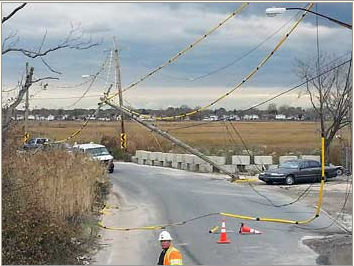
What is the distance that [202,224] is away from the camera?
781 inches

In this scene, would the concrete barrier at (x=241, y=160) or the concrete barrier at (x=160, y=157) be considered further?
the concrete barrier at (x=160, y=157)

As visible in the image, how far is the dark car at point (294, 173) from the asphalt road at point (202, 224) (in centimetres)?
197

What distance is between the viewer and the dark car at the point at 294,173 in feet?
112

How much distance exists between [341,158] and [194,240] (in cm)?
2605

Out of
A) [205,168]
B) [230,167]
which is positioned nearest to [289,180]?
[230,167]

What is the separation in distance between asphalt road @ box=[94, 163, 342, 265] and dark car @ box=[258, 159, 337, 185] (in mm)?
1970

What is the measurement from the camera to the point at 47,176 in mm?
16719

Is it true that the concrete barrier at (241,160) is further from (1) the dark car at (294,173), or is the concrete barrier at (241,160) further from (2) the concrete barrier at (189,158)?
(1) the dark car at (294,173)

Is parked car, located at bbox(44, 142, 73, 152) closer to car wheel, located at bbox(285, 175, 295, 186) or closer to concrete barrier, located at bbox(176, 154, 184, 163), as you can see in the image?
car wheel, located at bbox(285, 175, 295, 186)

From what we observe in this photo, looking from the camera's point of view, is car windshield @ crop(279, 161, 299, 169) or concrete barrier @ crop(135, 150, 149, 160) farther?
concrete barrier @ crop(135, 150, 149, 160)

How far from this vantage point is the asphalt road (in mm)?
15078

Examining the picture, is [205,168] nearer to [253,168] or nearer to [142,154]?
[253,168]

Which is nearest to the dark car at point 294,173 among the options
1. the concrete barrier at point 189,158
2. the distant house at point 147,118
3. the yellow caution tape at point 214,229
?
the distant house at point 147,118

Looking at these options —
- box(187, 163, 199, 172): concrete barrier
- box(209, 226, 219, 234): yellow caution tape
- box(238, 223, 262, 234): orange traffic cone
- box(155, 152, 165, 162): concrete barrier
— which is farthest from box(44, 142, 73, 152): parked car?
box(155, 152, 165, 162): concrete barrier
